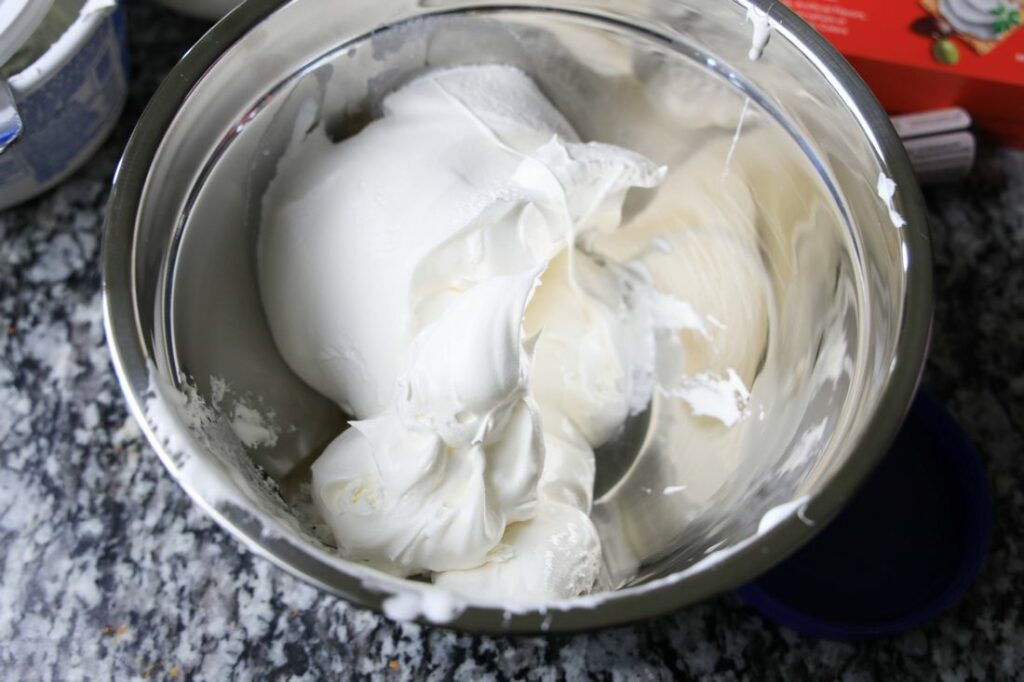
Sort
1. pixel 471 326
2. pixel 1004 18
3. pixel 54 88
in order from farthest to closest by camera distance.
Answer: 1. pixel 1004 18
2. pixel 54 88
3. pixel 471 326

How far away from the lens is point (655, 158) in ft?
3.08

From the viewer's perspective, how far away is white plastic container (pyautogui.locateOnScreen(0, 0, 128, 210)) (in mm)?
804

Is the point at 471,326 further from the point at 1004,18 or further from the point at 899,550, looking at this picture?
the point at 1004,18

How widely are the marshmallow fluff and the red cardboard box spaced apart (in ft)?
0.90

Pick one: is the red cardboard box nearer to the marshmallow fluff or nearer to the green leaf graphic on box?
the green leaf graphic on box

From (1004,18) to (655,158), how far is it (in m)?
0.38

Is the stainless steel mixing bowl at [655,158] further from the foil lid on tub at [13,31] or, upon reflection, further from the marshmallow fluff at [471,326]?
the foil lid on tub at [13,31]

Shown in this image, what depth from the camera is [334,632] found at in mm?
A: 875

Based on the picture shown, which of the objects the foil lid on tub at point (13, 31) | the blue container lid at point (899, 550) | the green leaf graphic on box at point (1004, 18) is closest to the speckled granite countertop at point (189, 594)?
the blue container lid at point (899, 550)

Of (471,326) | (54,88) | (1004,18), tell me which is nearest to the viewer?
(471,326)

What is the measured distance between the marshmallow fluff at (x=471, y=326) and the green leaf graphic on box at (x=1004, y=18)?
1.26 ft

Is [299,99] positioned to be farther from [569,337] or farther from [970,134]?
[970,134]

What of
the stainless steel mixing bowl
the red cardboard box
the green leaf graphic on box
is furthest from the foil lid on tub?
the green leaf graphic on box

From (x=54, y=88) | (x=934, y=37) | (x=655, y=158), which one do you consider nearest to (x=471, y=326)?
(x=655, y=158)
